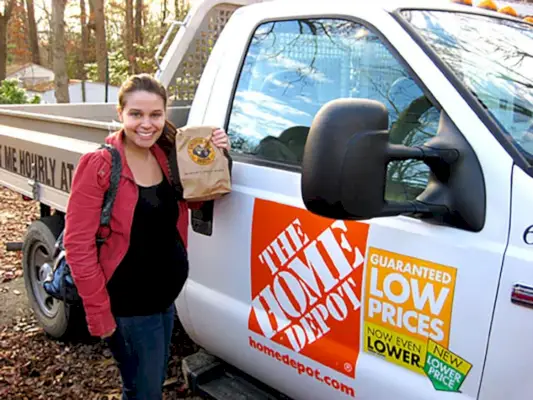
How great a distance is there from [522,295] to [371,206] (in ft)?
1.64

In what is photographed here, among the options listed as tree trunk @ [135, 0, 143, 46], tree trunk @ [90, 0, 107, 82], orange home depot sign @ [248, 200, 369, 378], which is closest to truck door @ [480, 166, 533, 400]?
orange home depot sign @ [248, 200, 369, 378]

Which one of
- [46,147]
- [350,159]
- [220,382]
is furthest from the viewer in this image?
[46,147]

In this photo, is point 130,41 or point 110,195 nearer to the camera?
point 110,195

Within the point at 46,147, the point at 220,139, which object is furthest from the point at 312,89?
the point at 46,147

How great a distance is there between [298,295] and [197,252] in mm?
680

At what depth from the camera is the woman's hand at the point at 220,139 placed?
8.55ft

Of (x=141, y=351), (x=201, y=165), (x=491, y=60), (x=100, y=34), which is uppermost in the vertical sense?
(x=100, y=34)

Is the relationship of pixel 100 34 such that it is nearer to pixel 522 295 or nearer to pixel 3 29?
pixel 3 29

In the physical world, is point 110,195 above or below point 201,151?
below

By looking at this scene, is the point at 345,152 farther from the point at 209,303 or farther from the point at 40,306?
the point at 40,306

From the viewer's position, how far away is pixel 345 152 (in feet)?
5.21

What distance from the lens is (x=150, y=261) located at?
237 cm

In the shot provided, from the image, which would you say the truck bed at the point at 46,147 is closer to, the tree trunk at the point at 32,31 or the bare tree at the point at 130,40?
the bare tree at the point at 130,40

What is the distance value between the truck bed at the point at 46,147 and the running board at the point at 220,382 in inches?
52.3
